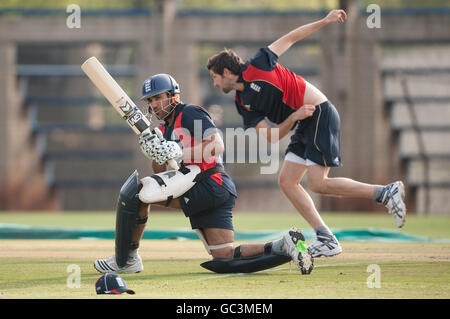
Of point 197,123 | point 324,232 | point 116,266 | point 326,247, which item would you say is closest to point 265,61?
point 197,123

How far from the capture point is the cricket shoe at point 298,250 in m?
6.81

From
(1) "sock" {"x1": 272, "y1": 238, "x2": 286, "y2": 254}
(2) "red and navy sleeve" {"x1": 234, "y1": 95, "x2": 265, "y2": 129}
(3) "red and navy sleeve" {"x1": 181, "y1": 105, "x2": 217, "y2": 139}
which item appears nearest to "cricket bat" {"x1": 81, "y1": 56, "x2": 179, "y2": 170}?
(3) "red and navy sleeve" {"x1": 181, "y1": 105, "x2": 217, "y2": 139}

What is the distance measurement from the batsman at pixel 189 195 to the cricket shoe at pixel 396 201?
3.89 feet

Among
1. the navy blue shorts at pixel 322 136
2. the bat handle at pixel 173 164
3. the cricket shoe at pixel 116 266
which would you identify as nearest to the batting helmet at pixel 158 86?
the bat handle at pixel 173 164

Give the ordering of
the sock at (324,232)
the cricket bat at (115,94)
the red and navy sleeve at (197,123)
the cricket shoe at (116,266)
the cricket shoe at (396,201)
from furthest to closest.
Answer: the sock at (324,232) < the cricket shoe at (396,201) < the cricket bat at (115,94) < the cricket shoe at (116,266) < the red and navy sleeve at (197,123)

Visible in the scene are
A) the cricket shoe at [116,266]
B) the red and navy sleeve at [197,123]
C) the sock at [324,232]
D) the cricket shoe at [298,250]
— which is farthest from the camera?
the sock at [324,232]

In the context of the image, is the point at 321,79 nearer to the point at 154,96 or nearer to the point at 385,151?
the point at 385,151

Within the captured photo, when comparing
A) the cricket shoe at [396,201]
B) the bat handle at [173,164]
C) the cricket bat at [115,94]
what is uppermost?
the cricket bat at [115,94]

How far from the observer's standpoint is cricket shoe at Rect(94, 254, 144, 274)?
23.3ft

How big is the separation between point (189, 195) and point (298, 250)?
1002 mm

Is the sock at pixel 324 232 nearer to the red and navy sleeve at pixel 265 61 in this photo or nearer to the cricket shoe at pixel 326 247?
the cricket shoe at pixel 326 247

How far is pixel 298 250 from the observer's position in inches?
269

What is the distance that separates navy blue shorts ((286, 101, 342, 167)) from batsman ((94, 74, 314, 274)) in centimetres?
111

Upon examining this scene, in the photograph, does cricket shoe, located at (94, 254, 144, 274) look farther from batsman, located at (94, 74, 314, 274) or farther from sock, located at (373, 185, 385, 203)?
sock, located at (373, 185, 385, 203)
